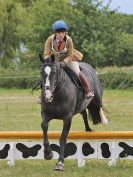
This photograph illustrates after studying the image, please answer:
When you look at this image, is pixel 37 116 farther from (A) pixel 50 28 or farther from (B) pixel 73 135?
(A) pixel 50 28

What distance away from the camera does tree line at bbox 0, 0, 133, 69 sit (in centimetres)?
4038

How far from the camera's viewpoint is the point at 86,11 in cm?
4281

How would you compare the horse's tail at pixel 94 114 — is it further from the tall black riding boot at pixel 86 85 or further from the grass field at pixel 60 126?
the tall black riding boot at pixel 86 85

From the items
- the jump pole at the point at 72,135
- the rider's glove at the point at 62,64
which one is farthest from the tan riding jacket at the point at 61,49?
the jump pole at the point at 72,135

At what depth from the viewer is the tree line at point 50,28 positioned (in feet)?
132

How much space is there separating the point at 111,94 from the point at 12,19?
1533cm

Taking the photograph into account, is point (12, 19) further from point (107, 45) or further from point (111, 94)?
point (111, 94)

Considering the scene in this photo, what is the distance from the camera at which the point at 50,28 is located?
41688 mm

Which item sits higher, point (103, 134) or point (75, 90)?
point (75, 90)

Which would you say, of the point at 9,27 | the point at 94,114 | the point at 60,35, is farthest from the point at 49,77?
the point at 9,27

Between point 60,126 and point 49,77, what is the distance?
780 cm

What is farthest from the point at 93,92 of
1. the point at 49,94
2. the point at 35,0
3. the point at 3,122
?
the point at 35,0

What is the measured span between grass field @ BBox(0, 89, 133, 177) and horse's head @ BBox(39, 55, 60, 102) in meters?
1.35

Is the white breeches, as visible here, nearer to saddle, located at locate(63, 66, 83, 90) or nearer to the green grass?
saddle, located at locate(63, 66, 83, 90)
